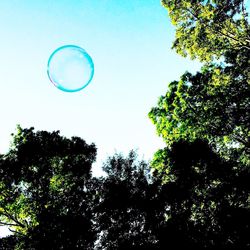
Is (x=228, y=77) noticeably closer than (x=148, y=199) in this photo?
No

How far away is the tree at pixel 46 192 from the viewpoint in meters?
17.9

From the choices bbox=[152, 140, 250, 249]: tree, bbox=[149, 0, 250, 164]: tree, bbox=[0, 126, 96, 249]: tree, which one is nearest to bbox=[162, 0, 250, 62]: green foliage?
bbox=[149, 0, 250, 164]: tree

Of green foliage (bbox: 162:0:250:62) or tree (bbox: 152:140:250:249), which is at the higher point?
green foliage (bbox: 162:0:250:62)

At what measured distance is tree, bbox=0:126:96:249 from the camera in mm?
17906

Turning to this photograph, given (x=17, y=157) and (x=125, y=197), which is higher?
(x=17, y=157)

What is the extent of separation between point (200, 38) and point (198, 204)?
11981mm

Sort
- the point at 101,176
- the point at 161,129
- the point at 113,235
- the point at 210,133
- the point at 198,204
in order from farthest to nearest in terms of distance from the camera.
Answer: the point at 161,129 < the point at 210,133 < the point at 101,176 < the point at 198,204 < the point at 113,235

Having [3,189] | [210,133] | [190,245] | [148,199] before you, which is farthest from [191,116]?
[3,189]

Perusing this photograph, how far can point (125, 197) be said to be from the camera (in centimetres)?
1827

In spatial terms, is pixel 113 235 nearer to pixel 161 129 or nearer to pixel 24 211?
pixel 24 211

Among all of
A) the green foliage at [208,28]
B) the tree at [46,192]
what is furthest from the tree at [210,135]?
the tree at [46,192]

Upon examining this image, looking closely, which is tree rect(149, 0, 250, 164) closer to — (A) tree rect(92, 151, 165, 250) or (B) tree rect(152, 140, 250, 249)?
(B) tree rect(152, 140, 250, 249)

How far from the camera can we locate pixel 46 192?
65.6 feet

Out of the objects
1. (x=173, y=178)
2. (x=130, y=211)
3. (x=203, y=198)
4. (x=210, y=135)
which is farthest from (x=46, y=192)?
(x=210, y=135)
